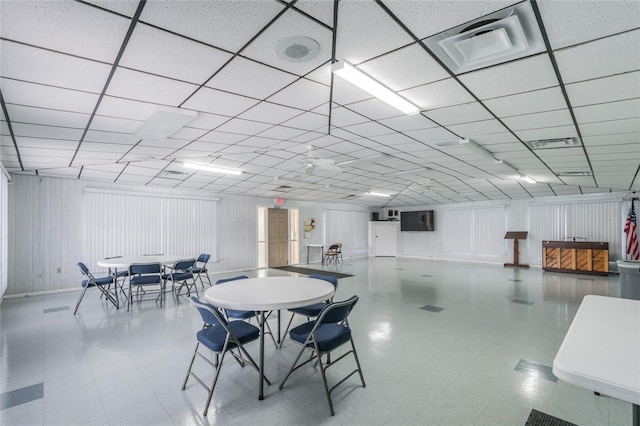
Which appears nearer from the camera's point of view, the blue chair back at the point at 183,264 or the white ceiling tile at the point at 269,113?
the white ceiling tile at the point at 269,113

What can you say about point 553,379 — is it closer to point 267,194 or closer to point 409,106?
point 409,106

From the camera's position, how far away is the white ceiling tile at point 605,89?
2432 mm

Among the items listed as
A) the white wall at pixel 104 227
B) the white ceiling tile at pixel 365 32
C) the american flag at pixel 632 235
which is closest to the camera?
the white ceiling tile at pixel 365 32

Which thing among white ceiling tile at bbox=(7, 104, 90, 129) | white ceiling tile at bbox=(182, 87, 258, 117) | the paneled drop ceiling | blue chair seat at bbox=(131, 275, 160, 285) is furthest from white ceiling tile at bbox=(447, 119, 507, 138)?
blue chair seat at bbox=(131, 275, 160, 285)

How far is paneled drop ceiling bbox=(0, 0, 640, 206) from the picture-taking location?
176cm

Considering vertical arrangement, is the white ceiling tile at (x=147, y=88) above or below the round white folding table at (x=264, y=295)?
above

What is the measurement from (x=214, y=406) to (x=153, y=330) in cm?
228

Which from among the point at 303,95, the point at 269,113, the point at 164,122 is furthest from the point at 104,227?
A: the point at 303,95

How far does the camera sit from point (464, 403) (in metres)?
2.37

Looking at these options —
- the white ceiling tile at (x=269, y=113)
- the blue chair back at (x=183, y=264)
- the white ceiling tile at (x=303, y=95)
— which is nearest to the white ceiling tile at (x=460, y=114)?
the white ceiling tile at (x=303, y=95)

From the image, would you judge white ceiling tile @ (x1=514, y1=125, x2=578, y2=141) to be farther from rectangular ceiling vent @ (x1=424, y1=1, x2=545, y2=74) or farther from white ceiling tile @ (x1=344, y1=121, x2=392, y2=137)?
rectangular ceiling vent @ (x1=424, y1=1, x2=545, y2=74)

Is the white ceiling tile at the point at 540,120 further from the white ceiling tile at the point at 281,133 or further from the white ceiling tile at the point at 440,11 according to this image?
the white ceiling tile at the point at 281,133

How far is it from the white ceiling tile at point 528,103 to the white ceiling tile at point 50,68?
357cm

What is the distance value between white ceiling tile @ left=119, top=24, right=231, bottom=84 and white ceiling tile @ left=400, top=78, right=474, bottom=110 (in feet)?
5.81
